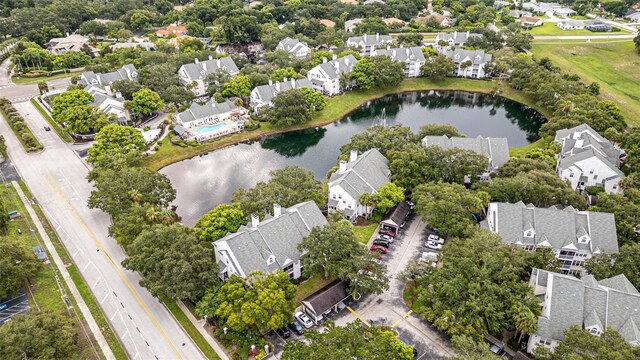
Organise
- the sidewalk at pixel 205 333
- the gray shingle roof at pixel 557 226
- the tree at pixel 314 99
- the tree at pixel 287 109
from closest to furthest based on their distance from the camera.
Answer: the sidewalk at pixel 205 333, the gray shingle roof at pixel 557 226, the tree at pixel 287 109, the tree at pixel 314 99

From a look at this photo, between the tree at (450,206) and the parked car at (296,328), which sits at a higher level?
the tree at (450,206)

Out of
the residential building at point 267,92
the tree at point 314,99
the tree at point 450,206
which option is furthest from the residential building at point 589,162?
the residential building at point 267,92

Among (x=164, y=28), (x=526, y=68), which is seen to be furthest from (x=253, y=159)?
(x=164, y=28)

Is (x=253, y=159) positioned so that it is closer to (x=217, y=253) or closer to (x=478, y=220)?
(x=217, y=253)

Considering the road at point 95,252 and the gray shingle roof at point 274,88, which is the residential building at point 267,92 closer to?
the gray shingle roof at point 274,88

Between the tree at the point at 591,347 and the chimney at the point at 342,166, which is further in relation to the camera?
the chimney at the point at 342,166

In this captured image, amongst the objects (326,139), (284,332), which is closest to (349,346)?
(284,332)

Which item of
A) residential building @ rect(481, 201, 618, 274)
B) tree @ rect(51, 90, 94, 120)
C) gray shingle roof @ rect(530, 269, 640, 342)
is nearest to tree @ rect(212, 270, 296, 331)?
gray shingle roof @ rect(530, 269, 640, 342)
